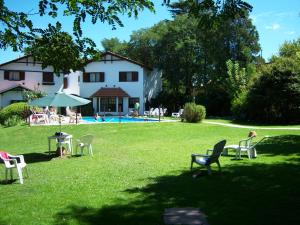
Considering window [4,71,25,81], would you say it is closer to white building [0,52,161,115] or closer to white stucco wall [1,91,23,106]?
white building [0,52,161,115]

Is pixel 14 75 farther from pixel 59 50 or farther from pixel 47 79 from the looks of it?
pixel 59 50

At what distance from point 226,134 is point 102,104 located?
23.2 meters

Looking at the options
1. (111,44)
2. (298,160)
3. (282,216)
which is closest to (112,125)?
(298,160)

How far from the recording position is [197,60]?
46750mm

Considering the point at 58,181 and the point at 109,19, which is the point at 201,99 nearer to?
the point at 58,181

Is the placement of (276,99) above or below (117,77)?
below

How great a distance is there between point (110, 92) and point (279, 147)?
28699 millimetres

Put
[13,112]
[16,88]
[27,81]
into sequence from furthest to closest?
[27,81], [16,88], [13,112]

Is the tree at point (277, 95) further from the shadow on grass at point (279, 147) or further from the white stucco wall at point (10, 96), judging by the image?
the white stucco wall at point (10, 96)

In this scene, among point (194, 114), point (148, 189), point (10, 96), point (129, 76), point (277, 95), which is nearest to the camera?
point (148, 189)

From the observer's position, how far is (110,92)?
137ft

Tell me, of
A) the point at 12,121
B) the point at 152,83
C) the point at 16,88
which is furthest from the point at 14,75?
the point at 152,83

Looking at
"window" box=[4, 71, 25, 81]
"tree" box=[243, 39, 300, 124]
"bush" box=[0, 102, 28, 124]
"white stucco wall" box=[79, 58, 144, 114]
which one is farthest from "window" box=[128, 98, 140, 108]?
"tree" box=[243, 39, 300, 124]

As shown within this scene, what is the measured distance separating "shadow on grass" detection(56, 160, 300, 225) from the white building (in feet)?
108
